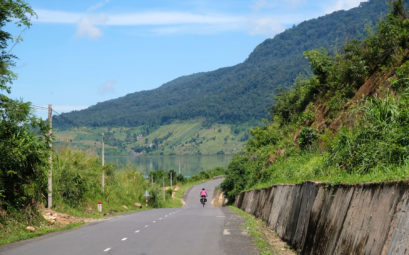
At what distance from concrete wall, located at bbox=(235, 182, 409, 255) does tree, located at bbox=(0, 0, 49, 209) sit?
35.2ft

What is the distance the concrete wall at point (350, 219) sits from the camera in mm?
6094

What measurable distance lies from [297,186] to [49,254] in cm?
648

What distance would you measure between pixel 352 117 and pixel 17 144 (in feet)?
40.0

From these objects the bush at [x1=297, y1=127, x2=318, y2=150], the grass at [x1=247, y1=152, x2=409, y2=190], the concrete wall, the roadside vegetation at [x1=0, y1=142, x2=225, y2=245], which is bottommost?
Answer: the roadside vegetation at [x1=0, y1=142, x2=225, y2=245]

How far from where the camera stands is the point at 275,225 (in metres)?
16.7

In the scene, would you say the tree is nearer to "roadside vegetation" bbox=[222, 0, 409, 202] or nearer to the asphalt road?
the asphalt road

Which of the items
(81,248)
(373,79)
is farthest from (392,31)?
(81,248)

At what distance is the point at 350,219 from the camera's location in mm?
7828

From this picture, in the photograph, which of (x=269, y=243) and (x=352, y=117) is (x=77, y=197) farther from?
(x=269, y=243)

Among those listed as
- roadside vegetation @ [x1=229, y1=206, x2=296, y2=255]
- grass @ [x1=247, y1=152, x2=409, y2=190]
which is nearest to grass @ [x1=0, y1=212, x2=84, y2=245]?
roadside vegetation @ [x1=229, y1=206, x2=296, y2=255]

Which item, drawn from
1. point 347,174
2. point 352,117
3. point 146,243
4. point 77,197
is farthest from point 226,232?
point 77,197

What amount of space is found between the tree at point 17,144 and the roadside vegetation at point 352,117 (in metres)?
9.74

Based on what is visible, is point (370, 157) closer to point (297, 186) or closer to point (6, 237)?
point (297, 186)

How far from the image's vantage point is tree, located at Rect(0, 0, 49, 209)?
17.3m
